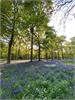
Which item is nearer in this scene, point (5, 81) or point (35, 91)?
point (35, 91)

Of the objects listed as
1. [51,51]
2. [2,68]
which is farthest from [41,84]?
[51,51]

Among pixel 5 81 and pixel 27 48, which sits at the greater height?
pixel 27 48

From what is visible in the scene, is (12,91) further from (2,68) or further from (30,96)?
(2,68)

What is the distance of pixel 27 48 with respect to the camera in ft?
16.2

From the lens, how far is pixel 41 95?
117 inches

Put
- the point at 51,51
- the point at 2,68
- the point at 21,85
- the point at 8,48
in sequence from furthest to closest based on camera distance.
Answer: the point at 8,48, the point at 51,51, the point at 2,68, the point at 21,85

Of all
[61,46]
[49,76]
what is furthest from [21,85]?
[61,46]

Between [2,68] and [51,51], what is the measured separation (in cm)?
125

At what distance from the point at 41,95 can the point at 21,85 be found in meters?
0.50

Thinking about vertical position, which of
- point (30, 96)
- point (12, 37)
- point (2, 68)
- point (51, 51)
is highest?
point (12, 37)

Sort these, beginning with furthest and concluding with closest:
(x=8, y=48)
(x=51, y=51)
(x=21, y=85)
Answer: (x=8, y=48)
(x=51, y=51)
(x=21, y=85)

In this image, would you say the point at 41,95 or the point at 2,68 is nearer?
the point at 41,95

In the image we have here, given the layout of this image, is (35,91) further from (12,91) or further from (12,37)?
(12,37)

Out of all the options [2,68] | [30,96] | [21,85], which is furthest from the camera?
[2,68]
